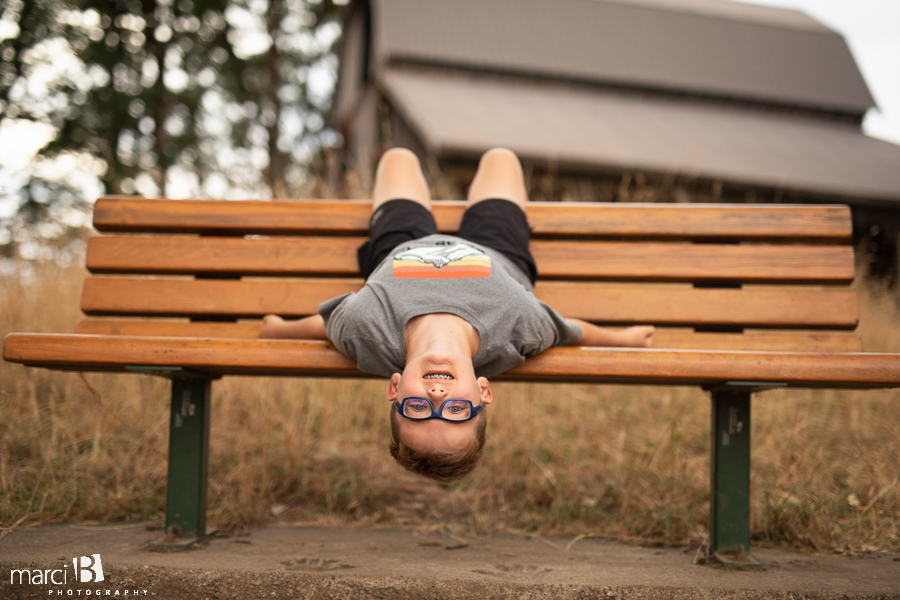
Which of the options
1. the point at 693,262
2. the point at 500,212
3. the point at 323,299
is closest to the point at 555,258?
the point at 500,212

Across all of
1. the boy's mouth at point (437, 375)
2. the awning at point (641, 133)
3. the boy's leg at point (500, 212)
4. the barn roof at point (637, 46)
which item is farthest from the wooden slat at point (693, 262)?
the barn roof at point (637, 46)

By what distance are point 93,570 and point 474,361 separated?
4.12 feet

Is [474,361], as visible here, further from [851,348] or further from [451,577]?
[851,348]

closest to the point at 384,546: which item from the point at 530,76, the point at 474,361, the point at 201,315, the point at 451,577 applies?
the point at 451,577

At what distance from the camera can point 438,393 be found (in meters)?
1.77

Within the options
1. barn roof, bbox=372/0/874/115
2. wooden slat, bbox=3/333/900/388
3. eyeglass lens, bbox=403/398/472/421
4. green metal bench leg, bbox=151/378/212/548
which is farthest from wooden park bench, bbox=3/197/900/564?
barn roof, bbox=372/0/874/115

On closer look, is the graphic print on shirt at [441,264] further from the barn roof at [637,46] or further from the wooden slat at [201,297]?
the barn roof at [637,46]

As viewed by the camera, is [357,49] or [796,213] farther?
[357,49]

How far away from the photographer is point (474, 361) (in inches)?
77.3

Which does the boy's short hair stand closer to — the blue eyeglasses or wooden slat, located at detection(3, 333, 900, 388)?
the blue eyeglasses

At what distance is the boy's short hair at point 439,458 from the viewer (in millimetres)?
1772

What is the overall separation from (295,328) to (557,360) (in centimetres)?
100

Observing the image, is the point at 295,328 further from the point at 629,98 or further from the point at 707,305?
the point at 629,98

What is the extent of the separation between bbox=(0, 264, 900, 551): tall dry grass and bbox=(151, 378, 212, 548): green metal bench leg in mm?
360
